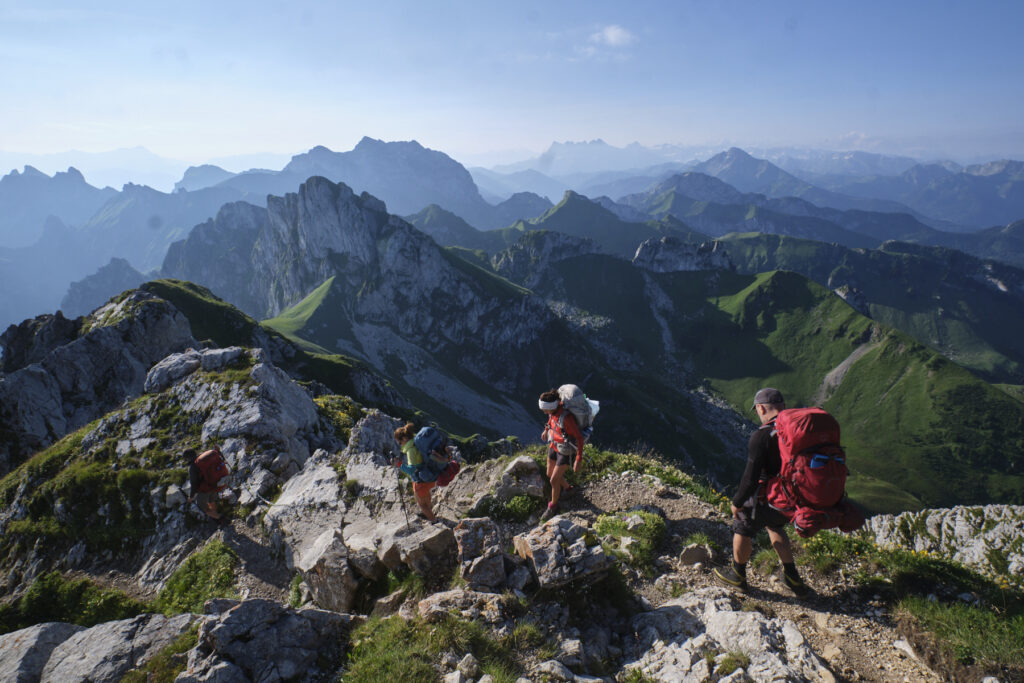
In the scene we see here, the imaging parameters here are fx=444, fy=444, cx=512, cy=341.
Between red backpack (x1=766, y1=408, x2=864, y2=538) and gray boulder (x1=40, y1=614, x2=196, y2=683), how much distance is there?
12098 mm

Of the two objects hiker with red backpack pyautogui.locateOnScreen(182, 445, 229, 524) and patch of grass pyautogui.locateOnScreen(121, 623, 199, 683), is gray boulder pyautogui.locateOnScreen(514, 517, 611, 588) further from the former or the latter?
hiker with red backpack pyautogui.locateOnScreen(182, 445, 229, 524)

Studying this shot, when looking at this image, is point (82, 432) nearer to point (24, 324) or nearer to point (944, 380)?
point (24, 324)

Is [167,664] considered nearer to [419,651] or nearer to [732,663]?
[419,651]

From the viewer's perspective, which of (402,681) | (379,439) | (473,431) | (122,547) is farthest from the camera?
(473,431)

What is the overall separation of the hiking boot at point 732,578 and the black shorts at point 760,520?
90 centimetres

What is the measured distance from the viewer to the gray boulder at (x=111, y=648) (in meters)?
8.52

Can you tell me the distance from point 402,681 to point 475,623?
4.58 ft

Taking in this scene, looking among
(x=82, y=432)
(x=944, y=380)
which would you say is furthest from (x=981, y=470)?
(x=82, y=432)

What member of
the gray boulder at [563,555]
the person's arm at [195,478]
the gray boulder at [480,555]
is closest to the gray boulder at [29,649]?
the person's arm at [195,478]

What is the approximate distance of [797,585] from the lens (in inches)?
333

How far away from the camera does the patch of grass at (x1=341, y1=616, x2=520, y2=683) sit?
6.80 meters

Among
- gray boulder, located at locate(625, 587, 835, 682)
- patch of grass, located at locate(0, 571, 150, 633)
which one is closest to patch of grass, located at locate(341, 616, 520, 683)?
gray boulder, located at locate(625, 587, 835, 682)

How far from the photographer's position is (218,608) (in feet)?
29.6

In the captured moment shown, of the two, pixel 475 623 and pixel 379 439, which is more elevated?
pixel 475 623
